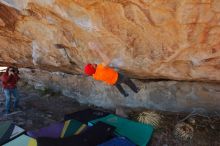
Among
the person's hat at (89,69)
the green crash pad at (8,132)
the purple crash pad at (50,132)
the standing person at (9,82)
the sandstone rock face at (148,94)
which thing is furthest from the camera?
the standing person at (9,82)

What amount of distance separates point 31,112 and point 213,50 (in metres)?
3.71

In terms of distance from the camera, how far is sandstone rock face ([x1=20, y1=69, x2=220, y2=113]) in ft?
17.8

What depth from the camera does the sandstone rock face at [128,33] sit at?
407cm

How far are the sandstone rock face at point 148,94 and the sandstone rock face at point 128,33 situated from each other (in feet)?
1.13

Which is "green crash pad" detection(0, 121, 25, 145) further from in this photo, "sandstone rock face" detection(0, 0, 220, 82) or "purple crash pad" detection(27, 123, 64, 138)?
"sandstone rock face" detection(0, 0, 220, 82)

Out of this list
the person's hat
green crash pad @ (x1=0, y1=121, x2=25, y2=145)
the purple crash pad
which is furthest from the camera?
the purple crash pad

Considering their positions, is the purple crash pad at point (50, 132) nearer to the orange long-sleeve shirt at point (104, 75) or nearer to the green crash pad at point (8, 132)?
the green crash pad at point (8, 132)

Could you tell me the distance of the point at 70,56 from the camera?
5906 millimetres

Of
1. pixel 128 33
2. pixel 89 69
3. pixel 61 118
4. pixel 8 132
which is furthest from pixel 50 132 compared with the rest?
pixel 128 33

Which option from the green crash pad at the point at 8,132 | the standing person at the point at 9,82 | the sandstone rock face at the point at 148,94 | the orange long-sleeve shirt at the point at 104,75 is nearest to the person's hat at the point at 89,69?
the orange long-sleeve shirt at the point at 104,75

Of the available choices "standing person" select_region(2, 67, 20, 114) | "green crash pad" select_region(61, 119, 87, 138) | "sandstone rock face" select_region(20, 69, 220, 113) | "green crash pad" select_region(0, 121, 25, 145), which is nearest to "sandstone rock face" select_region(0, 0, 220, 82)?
"sandstone rock face" select_region(20, 69, 220, 113)

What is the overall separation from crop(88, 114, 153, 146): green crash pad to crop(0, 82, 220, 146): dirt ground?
0.13 m

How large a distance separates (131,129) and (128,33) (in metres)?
1.60

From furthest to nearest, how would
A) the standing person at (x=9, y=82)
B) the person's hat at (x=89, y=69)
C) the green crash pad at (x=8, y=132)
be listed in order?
the standing person at (x=9, y=82) → the green crash pad at (x=8, y=132) → the person's hat at (x=89, y=69)
